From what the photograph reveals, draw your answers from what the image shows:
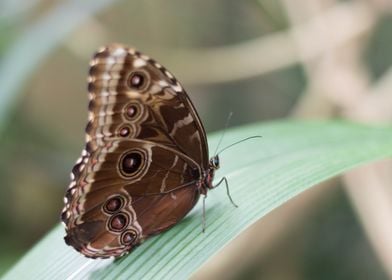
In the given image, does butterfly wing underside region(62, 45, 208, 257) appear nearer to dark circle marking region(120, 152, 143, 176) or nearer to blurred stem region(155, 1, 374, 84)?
dark circle marking region(120, 152, 143, 176)

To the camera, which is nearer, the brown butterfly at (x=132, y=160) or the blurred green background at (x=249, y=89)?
the brown butterfly at (x=132, y=160)

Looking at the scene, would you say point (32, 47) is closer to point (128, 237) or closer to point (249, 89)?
point (128, 237)

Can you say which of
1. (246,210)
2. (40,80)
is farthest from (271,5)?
(40,80)

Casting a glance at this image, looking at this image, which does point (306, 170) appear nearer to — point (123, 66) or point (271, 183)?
point (271, 183)

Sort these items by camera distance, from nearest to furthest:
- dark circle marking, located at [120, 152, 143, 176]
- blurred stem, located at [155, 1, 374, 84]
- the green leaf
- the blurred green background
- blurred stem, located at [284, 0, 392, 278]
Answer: the green leaf
dark circle marking, located at [120, 152, 143, 176]
blurred stem, located at [284, 0, 392, 278]
the blurred green background
blurred stem, located at [155, 1, 374, 84]

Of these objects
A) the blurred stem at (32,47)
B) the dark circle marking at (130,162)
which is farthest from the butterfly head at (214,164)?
the blurred stem at (32,47)

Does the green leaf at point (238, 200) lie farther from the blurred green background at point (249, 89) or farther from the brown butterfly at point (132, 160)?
the blurred green background at point (249, 89)

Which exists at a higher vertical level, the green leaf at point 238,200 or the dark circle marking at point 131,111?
the dark circle marking at point 131,111

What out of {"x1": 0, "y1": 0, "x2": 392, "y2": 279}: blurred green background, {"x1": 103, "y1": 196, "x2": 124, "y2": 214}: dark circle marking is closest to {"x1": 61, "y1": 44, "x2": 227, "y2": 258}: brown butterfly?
{"x1": 103, "y1": 196, "x2": 124, "y2": 214}: dark circle marking
